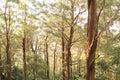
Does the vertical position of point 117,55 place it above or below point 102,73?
above

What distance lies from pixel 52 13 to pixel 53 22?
1.93ft

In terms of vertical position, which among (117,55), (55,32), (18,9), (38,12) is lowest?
(117,55)

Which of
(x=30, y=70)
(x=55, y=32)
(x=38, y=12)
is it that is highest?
(x=38, y=12)

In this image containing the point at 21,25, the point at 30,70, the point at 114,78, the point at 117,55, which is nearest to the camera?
the point at 117,55

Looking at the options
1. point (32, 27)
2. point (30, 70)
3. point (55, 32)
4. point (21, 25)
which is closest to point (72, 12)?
A: point (55, 32)

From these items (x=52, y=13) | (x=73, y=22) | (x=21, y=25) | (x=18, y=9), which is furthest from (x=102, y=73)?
(x=18, y=9)

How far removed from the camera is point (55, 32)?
14.4 metres

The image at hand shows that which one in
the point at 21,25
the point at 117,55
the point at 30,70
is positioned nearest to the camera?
the point at 117,55

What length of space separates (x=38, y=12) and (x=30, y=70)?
12.5 metres

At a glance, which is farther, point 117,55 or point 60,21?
point 60,21

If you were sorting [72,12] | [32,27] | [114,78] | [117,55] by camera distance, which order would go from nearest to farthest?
[117,55] → [114,78] → [72,12] → [32,27]

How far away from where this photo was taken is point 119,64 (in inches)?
464

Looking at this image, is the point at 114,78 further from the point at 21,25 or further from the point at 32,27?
the point at 21,25

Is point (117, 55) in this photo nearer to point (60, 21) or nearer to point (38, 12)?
point (60, 21)
